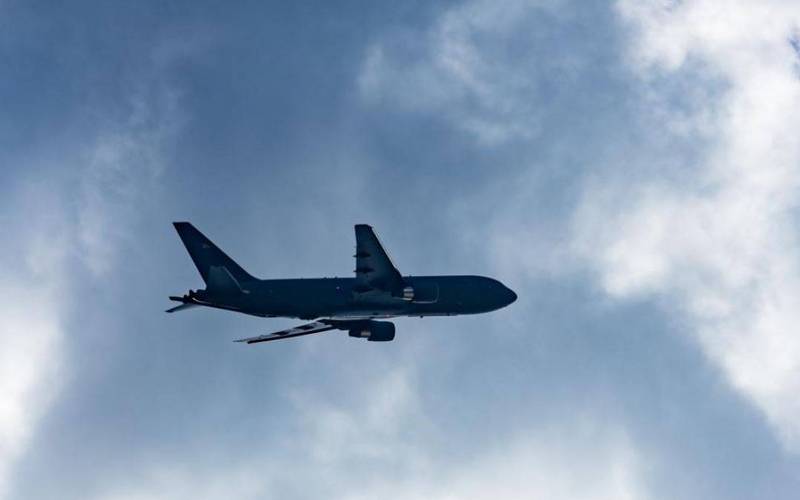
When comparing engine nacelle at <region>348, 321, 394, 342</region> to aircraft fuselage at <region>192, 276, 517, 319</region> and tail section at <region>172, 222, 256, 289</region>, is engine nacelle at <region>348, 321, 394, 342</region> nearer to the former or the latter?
aircraft fuselage at <region>192, 276, 517, 319</region>

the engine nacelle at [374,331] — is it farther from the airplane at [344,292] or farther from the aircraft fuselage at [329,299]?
the aircraft fuselage at [329,299]

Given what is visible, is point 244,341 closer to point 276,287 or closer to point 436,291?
point 276,287

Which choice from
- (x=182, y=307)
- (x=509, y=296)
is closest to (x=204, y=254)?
(x=182, y=307)

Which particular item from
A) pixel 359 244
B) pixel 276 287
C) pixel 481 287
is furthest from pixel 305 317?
pixel 481 287

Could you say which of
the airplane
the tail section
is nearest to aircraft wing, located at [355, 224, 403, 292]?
the airplane

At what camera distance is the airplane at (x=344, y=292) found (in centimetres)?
8569

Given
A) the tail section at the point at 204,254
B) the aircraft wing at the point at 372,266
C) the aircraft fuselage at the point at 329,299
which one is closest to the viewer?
the aircraft wing at the point at 372,266

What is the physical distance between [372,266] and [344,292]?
5.55 meters

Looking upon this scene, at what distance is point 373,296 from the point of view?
8794cm

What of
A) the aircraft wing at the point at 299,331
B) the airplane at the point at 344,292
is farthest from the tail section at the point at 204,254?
the aircraft wing at the point at 299,331

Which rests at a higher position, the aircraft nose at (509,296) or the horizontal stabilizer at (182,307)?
the aircraft nose at (509,296)

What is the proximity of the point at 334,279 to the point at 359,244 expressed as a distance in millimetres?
8299

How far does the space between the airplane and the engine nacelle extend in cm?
337

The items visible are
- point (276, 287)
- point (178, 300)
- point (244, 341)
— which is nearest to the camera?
point (178, 300)
